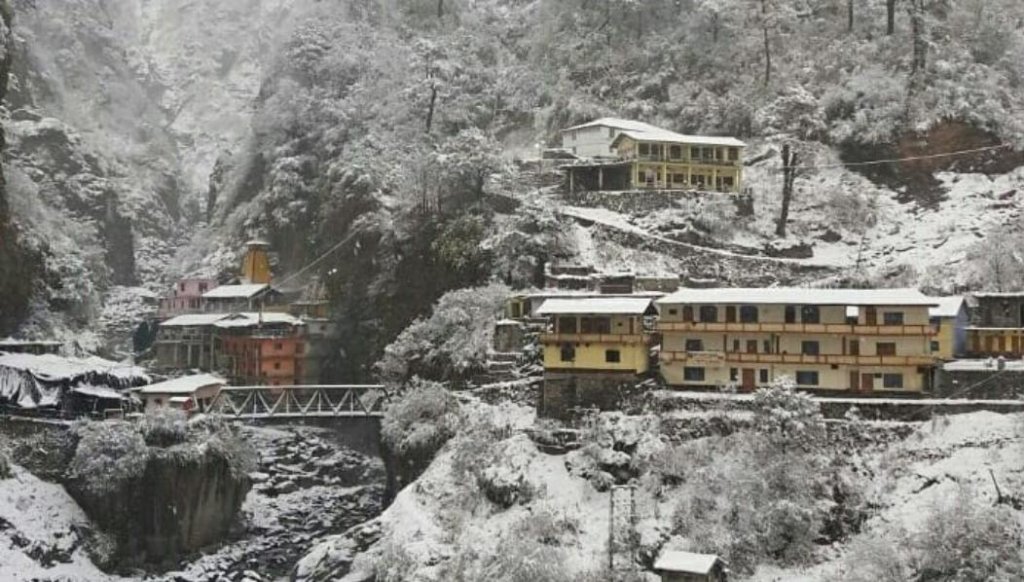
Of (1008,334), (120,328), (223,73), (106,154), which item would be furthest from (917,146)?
(223,73)

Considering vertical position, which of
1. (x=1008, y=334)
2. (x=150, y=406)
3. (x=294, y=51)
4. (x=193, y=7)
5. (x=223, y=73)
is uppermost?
(x=193, y=7)

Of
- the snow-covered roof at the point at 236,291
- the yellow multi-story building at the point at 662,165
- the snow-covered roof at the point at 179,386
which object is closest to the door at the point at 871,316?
the yellow multi-story building at the point at 662,165

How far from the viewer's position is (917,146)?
74.1 meters

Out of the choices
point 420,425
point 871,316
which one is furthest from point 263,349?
point 871,316

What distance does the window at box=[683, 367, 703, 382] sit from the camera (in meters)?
53.1

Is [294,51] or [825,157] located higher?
[294,51]

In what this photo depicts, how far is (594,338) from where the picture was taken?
53688 mm

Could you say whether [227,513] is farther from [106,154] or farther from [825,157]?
[106,154]

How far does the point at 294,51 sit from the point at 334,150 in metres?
15.5

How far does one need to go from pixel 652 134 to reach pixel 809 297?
2837 centimetres

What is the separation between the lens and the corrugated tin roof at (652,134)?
75.2m

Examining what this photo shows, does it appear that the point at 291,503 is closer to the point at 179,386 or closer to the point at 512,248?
the point at 179,386

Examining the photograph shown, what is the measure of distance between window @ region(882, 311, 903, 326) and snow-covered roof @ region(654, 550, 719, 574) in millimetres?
17312

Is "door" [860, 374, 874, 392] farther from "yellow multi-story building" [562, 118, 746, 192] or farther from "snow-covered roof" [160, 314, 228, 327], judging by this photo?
"snow-covered roof" [160, 314, 228, 327]
